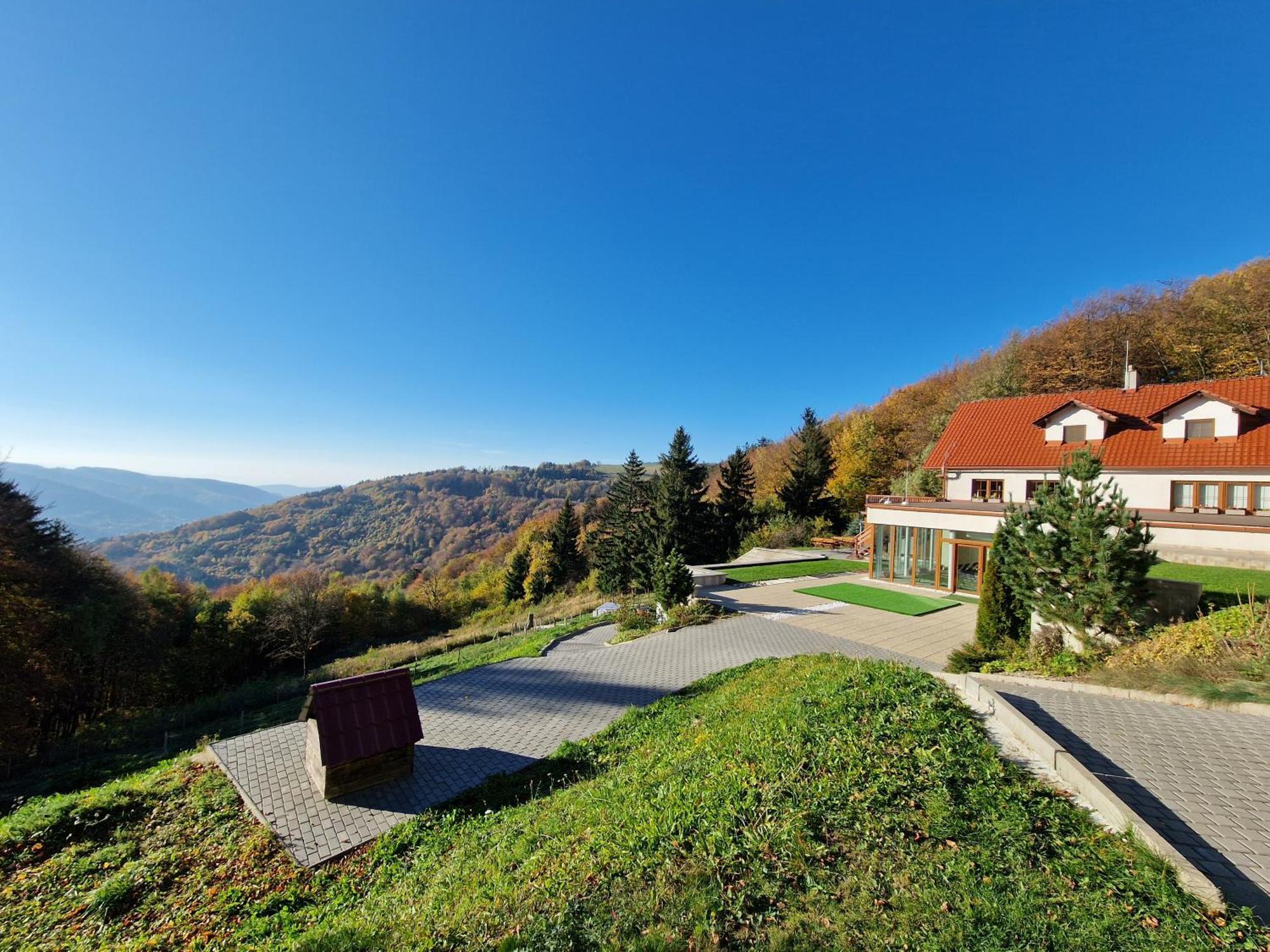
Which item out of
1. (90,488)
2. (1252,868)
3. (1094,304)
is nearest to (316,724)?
(1252,868)

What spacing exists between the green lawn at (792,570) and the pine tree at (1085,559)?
1104 cm

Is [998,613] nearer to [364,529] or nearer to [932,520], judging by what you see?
[932,520]

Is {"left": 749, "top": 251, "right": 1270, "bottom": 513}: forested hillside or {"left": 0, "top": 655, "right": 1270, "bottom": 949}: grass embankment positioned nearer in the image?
{"left": 0, "top": 655, "right": 1270, "bottom": 949}: grass embankment

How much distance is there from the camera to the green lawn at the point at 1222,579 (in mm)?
8906

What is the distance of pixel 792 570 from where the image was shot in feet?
67.4

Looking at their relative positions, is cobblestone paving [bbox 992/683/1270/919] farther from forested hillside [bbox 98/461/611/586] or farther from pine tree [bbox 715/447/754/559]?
forested hillside [bbox 98/461/611/586]

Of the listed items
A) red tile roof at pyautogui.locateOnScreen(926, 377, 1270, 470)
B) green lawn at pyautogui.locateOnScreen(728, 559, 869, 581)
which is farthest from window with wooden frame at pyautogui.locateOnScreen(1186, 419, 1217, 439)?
green lawn at pyautogui.locateOnScreen(728, 559, 869, 581)

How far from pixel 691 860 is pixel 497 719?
21.0 feet

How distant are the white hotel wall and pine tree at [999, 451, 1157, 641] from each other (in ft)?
28.0

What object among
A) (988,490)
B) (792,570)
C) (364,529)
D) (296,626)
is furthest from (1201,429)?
(364,529)

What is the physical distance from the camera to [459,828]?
5684mm

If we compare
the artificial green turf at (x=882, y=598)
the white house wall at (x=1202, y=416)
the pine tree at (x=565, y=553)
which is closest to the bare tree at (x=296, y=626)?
the pine tree at (x=565, y=553)

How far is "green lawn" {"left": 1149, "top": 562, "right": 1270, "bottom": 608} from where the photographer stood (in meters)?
8.91

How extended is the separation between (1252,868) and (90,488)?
294 meters
